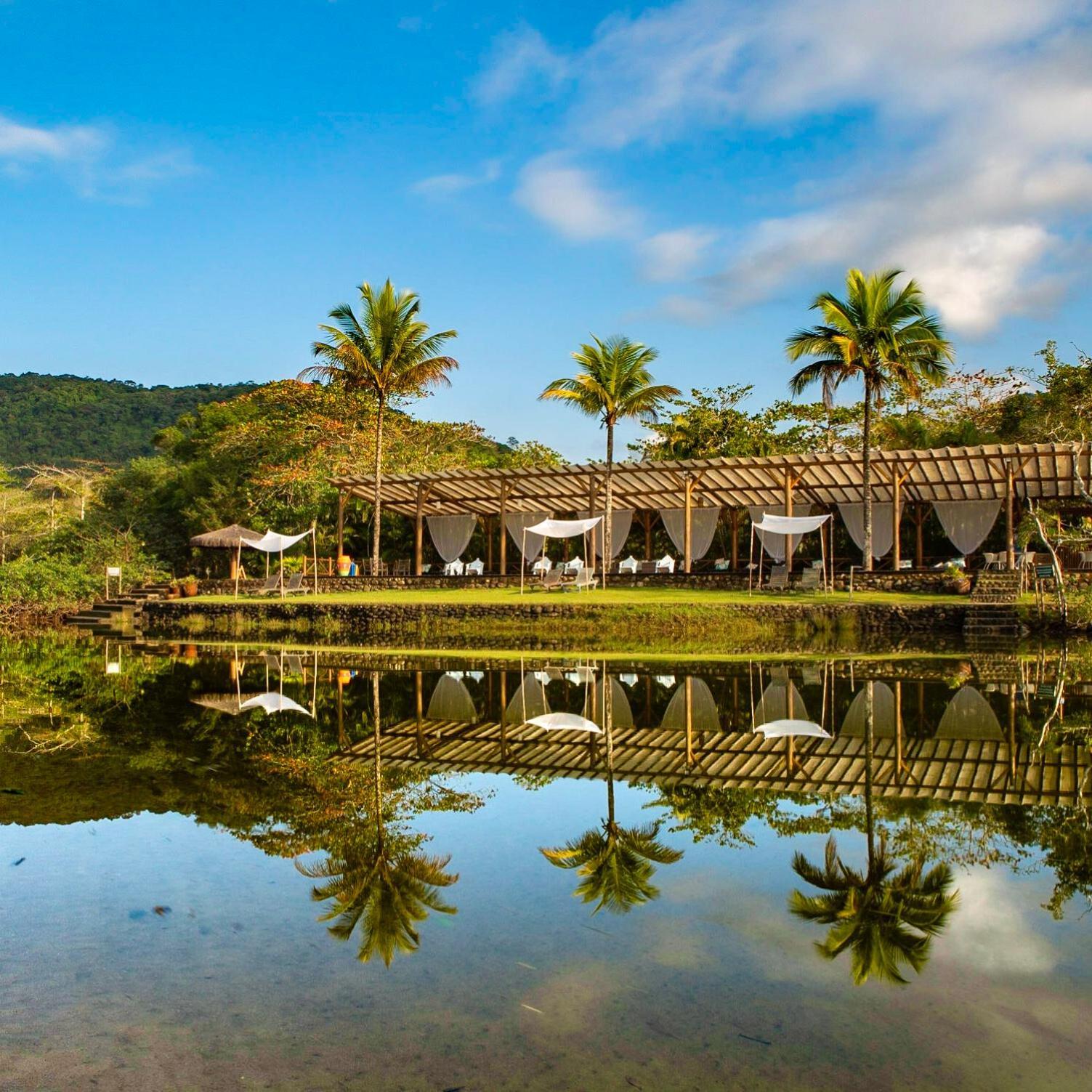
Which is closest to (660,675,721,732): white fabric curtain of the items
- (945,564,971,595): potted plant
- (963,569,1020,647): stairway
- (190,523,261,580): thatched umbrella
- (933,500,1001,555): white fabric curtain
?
(963,569,1020,647): stairway

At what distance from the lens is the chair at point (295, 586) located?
22.2m

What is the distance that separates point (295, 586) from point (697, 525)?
1015 centimetres

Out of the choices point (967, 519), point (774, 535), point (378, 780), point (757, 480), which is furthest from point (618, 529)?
point (378, 780)

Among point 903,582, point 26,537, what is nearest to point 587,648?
point 903,582

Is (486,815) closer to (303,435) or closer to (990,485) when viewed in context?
(990,485)

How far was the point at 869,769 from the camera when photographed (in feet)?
18.0

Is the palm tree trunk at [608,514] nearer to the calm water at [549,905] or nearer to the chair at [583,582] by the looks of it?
the chair at [583,582]

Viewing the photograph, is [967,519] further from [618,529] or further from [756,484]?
[618,529]

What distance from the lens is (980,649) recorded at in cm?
1347

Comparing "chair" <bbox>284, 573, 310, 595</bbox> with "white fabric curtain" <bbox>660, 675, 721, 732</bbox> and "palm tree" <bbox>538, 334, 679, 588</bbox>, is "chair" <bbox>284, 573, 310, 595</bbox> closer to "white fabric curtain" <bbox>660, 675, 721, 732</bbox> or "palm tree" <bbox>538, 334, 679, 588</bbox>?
"palm tree" <bbox>538, 334, 679, 588</bbox>

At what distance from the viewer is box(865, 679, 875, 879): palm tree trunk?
3.91 meters

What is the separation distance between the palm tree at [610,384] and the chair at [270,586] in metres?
7.34

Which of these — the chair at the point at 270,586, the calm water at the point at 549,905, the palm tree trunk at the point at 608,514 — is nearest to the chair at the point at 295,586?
the chair at the point at 270,586

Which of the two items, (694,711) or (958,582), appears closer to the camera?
(694,711)
